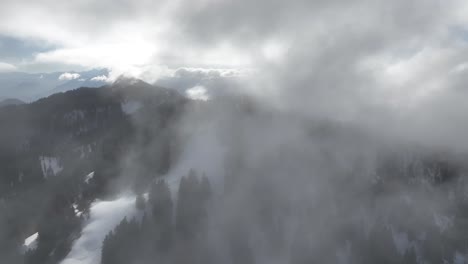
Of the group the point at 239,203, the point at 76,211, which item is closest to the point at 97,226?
the point at 76,211

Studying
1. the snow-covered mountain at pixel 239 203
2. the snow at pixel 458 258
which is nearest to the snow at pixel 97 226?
the snow-covered mountain at pixel 239 203

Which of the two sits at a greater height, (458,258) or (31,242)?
(31,242)

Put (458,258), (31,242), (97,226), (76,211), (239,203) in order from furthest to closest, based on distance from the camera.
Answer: (458,258) < (239,203) < (76,211) < (31,242) < (97,226)

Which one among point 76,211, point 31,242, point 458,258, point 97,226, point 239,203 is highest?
point 76,211

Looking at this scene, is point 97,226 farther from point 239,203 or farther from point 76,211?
point 239,203

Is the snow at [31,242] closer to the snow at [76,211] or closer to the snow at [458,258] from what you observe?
the snow at [76,211]

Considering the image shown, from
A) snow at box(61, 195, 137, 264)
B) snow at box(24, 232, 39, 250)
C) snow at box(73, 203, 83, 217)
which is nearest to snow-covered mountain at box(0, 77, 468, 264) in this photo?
snow at box(61, 195, 137, 264)

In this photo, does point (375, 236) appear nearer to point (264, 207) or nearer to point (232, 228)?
point (264, 207)

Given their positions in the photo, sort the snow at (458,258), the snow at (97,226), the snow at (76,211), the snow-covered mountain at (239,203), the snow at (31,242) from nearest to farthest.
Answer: the snow at (97,226), the snow at (31,242), the snow-covered mountain at (239,203), the snow at (76,211), the snow at (458,258)
